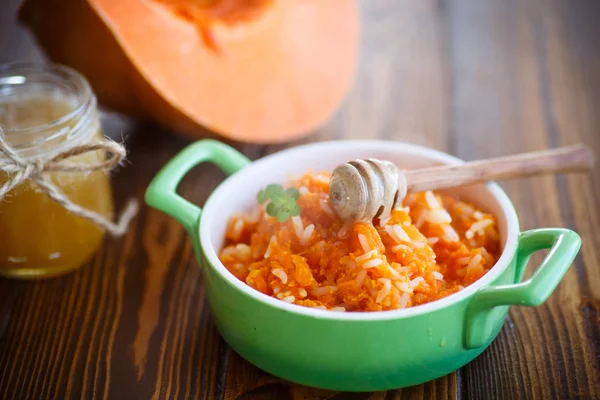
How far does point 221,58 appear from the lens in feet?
4.35

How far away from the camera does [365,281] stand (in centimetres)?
87

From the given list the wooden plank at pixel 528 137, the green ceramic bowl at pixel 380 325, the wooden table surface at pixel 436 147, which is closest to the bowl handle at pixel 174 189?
the green ceramic bowl at pixel 380 325

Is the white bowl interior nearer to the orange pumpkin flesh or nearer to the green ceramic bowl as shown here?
the green ceramic bowl

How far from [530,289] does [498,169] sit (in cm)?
26

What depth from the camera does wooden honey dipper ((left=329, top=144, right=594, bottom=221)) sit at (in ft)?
3.00

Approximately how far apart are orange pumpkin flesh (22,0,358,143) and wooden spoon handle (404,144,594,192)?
464mm

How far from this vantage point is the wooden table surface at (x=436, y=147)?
3.11 feet

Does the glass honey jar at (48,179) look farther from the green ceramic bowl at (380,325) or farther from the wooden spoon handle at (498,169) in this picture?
the wooden spoon handle at (498,169)

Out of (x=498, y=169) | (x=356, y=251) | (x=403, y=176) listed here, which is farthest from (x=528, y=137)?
(x=356, y=251)

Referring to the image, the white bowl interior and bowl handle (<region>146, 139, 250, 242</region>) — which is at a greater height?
the white bowl interior

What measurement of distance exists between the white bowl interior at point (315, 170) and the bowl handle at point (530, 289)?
1.8 inches

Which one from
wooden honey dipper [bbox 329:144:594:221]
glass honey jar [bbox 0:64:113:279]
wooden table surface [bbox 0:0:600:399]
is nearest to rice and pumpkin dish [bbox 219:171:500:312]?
wooden honey dipper [bbox 329:144:594:221]

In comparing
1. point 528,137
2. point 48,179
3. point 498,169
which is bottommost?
point 48,179

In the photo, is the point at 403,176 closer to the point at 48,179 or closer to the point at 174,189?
the point at 174,189
